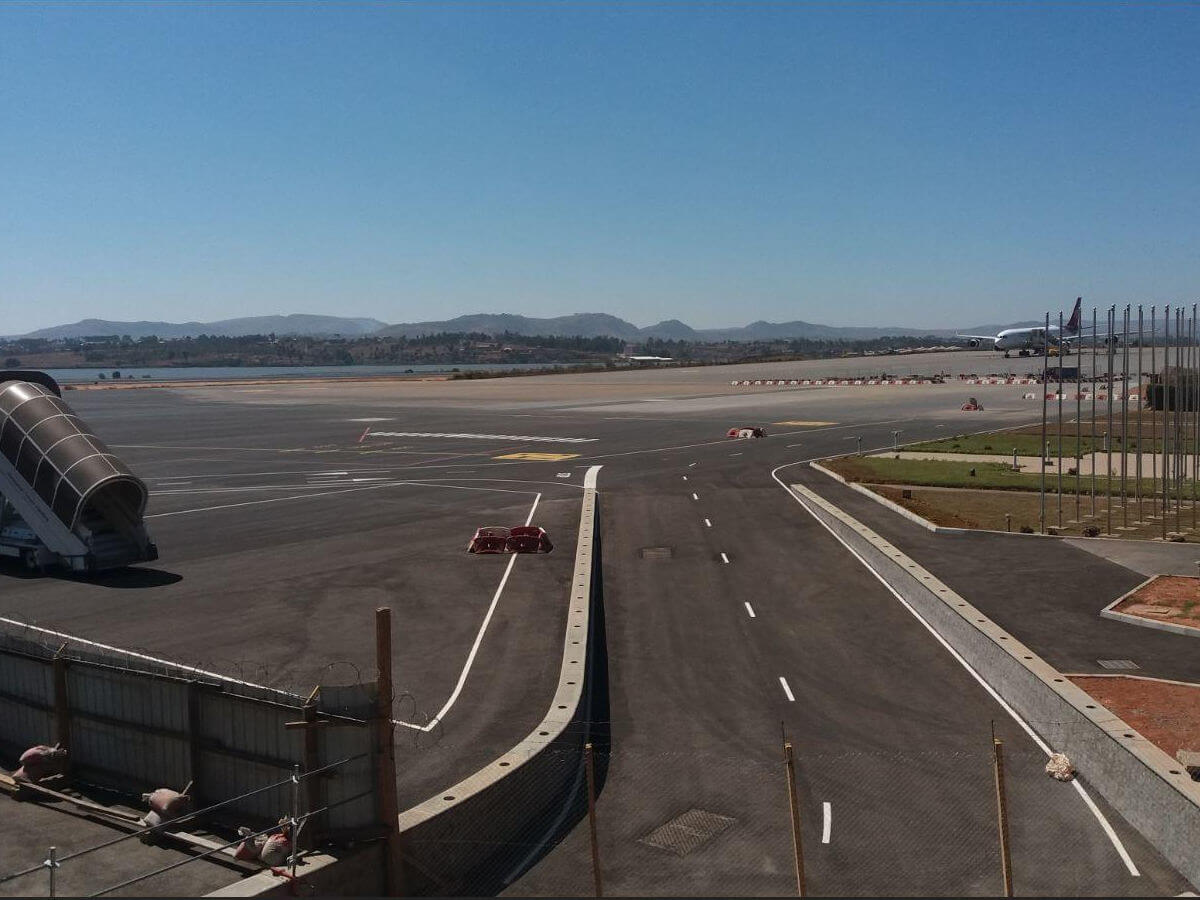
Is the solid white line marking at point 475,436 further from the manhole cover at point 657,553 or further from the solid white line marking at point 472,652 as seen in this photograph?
the solid white line marking at point 472,652

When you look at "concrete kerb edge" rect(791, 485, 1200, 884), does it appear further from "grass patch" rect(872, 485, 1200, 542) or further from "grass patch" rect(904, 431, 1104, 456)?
"grass patch" rect(904, 431, 1104, 456)

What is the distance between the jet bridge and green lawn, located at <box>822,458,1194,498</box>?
3823 centimetres

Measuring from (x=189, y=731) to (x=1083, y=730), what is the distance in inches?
610

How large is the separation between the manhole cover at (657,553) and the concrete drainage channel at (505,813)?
62.0 feet

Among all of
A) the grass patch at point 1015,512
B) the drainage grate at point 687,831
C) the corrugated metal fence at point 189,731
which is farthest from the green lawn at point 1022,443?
the corrugated metal fence at point 189,731

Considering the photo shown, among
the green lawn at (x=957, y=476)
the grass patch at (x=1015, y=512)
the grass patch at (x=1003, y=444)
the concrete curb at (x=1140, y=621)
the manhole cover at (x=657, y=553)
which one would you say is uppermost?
the grass patch at (x=1003, y=444)

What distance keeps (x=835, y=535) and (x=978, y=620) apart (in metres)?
17.2

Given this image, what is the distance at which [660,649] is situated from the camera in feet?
92.6

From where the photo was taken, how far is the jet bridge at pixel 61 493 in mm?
39156

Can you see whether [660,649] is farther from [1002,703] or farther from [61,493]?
[61,493]

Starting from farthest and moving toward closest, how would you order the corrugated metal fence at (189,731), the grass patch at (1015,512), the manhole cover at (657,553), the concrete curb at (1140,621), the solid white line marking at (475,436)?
the solid white line marking at (475,436), the grass patch at (1015,512), the manhole cover at (657,553), the concrete curb at (1140,621), the corrugated metal fence at (189,731)

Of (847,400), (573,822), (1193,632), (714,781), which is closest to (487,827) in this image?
(573,822)

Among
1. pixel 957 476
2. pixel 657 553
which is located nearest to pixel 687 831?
pixel 657 553

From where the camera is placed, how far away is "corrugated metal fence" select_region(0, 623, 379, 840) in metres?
15.2
